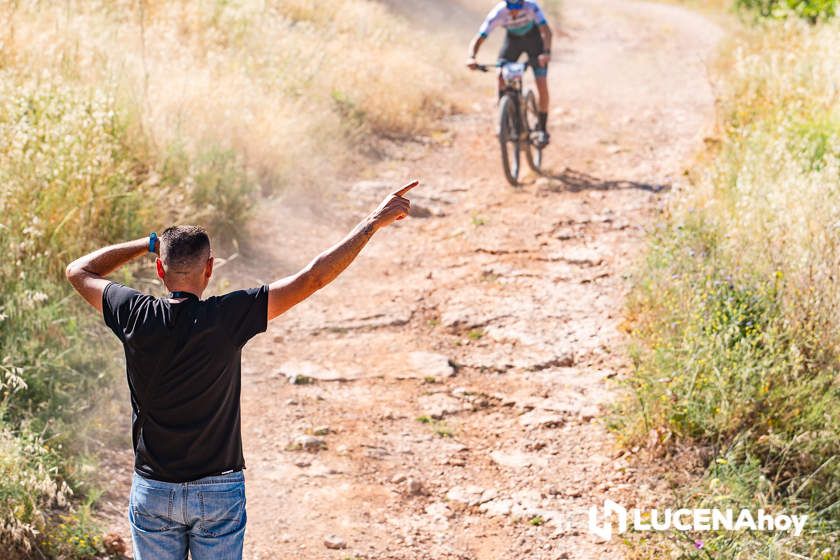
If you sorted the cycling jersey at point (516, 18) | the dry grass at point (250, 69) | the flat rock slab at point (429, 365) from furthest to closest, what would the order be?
the cycling jersey at point (516, 18)
the dry grass at point (250, 69)
the flat rock slab at point (429, 365)

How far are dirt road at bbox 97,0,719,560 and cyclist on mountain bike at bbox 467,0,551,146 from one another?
111 centimetres

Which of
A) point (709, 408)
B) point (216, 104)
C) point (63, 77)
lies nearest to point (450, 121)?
point (216, 104)

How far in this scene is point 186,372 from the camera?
2.82 m

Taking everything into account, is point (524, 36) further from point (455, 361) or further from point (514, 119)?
point (455, 361)

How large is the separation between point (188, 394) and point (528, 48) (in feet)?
24.7

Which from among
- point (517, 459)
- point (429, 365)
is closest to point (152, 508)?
point (517, 459)

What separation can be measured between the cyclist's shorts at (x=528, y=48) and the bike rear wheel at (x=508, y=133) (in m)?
0.48

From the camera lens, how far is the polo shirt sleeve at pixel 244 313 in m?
2.83

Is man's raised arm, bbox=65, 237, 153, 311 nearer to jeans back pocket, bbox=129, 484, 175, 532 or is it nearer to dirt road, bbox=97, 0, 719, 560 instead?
jeans back pocket, bbox=129, 484, 175, 532

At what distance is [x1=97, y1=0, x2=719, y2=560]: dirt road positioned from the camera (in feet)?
15.4

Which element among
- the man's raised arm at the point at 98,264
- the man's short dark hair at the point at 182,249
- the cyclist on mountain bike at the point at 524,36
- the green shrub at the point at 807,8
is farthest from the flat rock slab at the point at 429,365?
the green shrub at the point at 807,8

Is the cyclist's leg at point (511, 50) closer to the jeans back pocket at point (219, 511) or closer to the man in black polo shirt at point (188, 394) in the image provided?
Result: the man in black polo shirt at point (188, 394)

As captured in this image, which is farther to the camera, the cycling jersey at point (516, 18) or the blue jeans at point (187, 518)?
the cycling jersey at point (516, 18)

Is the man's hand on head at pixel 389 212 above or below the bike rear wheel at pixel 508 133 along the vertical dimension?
above
